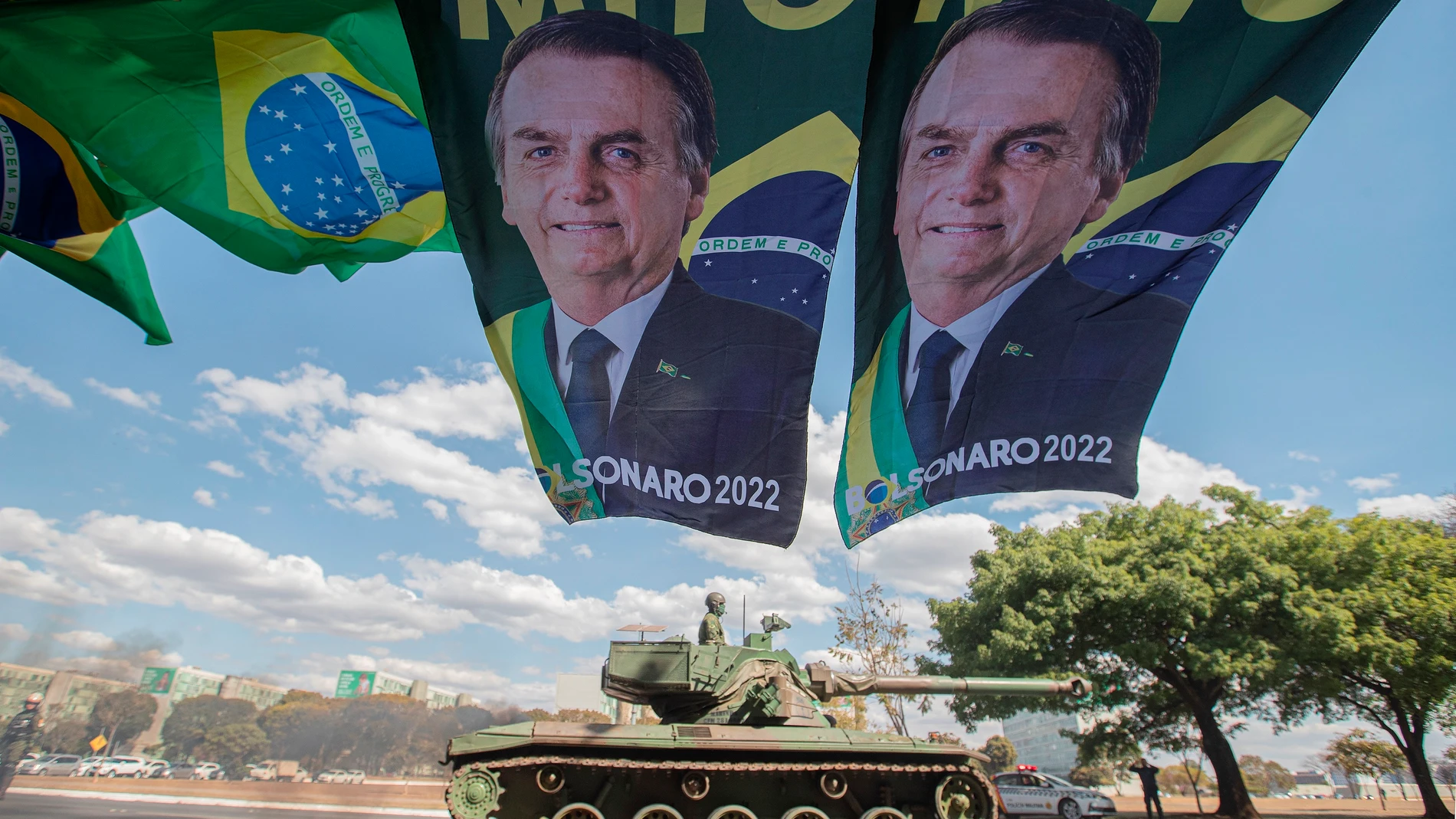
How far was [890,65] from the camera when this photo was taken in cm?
794

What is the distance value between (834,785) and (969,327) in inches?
193

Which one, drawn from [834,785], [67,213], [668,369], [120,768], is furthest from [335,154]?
[120,768]

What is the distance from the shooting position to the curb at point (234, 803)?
49.2 ft

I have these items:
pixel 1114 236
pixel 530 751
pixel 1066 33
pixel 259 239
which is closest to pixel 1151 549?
pixel 1114 236

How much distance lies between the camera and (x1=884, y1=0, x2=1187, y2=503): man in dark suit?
7.22 m

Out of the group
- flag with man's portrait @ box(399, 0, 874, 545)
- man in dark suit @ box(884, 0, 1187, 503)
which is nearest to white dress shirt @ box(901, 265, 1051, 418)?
man in dark suit @ box(884, 0, 1187, 503)

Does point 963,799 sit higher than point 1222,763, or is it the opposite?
point 1222,763

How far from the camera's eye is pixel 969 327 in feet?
25.9

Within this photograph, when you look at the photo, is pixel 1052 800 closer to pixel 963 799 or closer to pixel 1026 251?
pixel 963 799

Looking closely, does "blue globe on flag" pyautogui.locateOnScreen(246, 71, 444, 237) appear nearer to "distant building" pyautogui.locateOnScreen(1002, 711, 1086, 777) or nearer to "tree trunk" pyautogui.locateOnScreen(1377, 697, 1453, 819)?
"tree trunk" pyautogui.locateOnScreen(1377, 697, 1453, 819)

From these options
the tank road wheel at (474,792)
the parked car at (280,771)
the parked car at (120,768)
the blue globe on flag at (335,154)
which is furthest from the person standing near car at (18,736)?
the parked car at (280,771)

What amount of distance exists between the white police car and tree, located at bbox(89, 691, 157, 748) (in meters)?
29.4

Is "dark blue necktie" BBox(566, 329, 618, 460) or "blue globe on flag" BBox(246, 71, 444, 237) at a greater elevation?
→ "blue globe on flag" BBox(246, 71, 444, 237)

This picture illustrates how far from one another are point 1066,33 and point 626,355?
510cm
